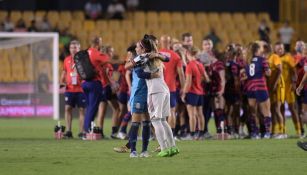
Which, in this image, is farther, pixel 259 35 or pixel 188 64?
pixel 259 35

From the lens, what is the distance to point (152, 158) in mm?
16391

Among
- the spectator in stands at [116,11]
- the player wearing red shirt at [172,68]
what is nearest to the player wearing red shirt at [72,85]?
the player wearing red shirt at [172,68]

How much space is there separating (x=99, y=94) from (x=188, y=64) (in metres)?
2.04

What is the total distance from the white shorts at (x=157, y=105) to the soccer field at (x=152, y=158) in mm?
707

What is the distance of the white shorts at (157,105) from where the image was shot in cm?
1645

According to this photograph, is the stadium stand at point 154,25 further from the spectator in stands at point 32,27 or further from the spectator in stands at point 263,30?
the spectator in stands at point 32,27

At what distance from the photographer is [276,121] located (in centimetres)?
2380

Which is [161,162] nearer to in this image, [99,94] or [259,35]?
[99,94]

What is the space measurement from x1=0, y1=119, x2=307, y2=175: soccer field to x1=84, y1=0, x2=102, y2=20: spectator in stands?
1792 cm

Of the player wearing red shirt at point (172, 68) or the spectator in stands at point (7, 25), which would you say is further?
the spectator in stands at point (7, 25)

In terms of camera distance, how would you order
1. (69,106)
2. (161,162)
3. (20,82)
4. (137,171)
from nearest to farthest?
(137,171)
(161,162)
(69,106)
(20,82)

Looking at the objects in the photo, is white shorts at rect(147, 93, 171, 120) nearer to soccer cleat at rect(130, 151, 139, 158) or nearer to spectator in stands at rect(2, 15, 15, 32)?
soccer cleat at rect(130, 151, 139, 158)

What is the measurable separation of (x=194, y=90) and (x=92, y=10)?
17713 millimetres

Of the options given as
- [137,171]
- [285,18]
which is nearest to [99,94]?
[137,171]
